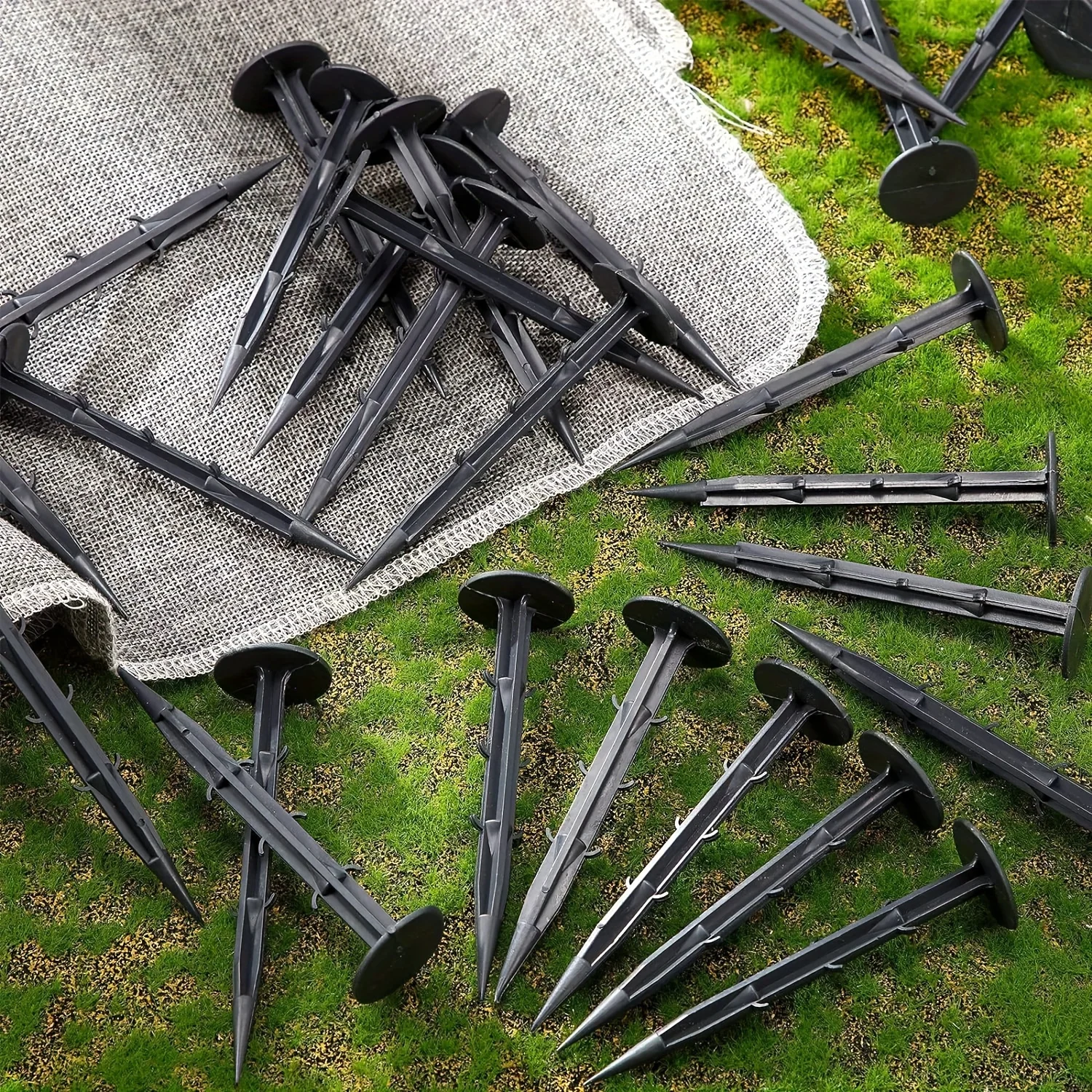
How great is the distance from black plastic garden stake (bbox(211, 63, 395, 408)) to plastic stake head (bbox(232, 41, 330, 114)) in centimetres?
16

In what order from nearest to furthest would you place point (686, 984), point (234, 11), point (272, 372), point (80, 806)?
1. point (686, 984)
2. point (80, 806)
3. point (272, 372)
4. point (234, 11)

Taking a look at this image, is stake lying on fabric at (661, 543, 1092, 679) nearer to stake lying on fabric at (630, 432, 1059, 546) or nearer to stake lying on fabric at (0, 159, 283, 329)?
stake lying on fabric at (630, 432, 1059, 546)

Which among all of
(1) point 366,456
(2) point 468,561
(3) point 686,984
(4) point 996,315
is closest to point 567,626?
(2) point 468,561

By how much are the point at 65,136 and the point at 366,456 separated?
1.97 meters

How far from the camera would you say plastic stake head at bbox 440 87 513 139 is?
481 cm

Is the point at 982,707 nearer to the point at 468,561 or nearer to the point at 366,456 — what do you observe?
the point at 468,561

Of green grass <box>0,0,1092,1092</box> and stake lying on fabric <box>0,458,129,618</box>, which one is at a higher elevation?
stake lying on fabric <box>0,458,129,618</box>

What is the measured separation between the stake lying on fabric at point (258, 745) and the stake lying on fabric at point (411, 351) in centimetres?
55

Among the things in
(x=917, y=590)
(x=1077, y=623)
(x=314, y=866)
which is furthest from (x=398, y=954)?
(x=1077, y=623)

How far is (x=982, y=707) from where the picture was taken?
4.32m

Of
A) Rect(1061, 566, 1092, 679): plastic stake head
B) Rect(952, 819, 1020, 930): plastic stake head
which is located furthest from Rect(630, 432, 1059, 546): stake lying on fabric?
Rect(952, 819, 1020, 930): plastic stake head

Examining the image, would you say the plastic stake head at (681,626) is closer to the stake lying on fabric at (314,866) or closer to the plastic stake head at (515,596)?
the plastic stake head at (515,596)

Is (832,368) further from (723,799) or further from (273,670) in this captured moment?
(273,670)

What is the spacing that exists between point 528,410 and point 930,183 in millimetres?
1895
